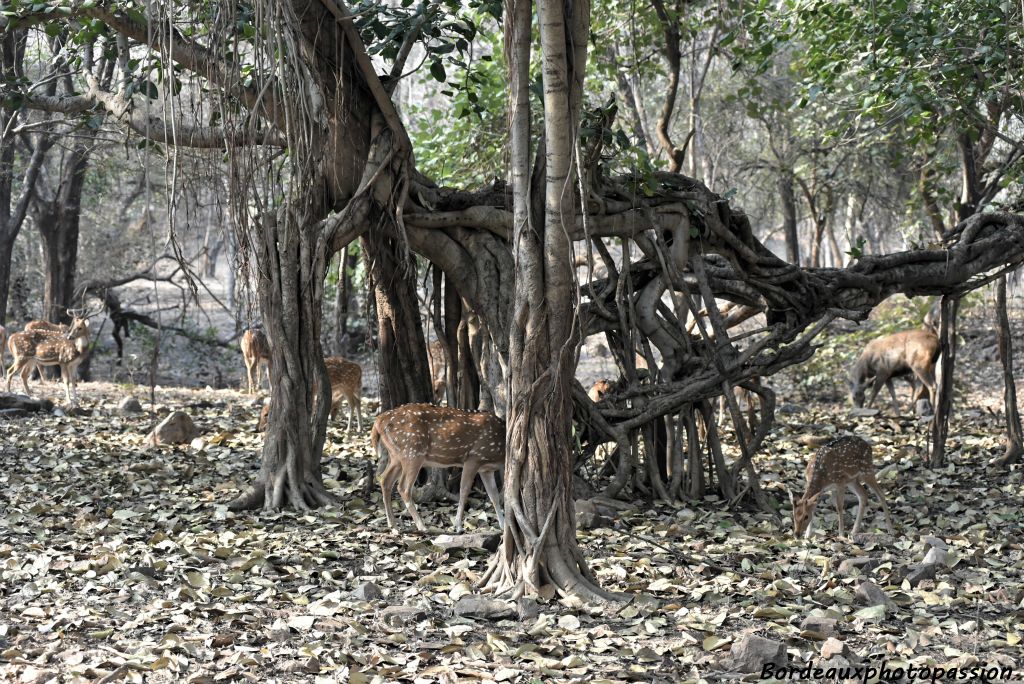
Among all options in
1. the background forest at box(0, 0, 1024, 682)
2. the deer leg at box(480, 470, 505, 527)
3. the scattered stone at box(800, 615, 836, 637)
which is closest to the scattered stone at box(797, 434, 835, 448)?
the background forest at box(0, 0, 1024, 682)

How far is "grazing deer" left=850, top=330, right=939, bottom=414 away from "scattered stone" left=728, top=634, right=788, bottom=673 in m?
9.82

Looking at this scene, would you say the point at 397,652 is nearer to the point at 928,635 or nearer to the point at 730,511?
the point at 928,635

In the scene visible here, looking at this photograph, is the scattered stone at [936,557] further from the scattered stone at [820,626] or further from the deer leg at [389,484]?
the deer leg at [389,484]

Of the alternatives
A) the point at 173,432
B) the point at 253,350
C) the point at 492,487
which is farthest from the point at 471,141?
the point at 492,487

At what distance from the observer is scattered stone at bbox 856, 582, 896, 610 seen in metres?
6.05

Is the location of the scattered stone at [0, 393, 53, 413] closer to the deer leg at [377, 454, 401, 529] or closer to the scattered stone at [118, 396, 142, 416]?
the scattered stone at [118, 396, 142, 416]

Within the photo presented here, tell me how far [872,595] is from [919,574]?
2.24 ft

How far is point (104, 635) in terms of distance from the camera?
5.30m

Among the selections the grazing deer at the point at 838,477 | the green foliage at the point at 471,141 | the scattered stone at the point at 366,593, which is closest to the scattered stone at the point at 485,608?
the scattered stone at the point at 366,593

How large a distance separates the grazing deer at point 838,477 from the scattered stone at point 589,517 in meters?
1.47

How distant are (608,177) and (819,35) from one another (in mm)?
3101

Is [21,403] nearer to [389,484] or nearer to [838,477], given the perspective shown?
[389,484]

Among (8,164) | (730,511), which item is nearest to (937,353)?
(730,511)

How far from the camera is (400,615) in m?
5.67
